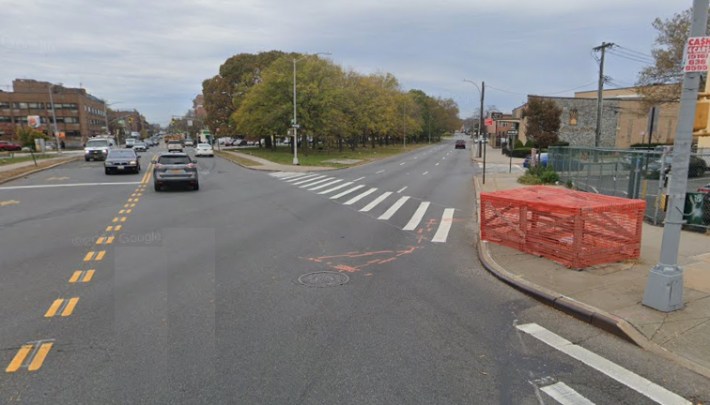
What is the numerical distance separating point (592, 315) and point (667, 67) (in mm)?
36590

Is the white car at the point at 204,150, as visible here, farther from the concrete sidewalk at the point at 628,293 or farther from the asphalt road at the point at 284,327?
the concrete sidewalk at the point at 628,293

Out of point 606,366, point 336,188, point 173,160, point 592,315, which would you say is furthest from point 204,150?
point 606,366

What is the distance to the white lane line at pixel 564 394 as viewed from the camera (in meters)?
A: 3.72

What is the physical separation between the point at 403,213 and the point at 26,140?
47767 millimetres

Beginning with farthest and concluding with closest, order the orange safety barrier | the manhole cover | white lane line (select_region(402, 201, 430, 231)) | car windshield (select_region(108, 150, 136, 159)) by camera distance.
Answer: car windshield (select_region(108, 150, 136, 159)) < white lane line (select_region(402, 201, 430, 231)) < the orange safety barrier < the manhole cover

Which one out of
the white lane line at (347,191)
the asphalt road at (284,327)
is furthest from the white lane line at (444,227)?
the white lane line at (347,191)

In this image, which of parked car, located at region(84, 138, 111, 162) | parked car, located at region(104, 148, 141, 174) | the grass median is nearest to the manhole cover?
parked car, located at region(104, 148, 141, 174)

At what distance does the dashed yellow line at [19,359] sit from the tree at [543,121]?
155 ft

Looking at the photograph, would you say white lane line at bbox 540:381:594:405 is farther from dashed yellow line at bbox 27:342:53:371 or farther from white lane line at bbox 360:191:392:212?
white lane line at bbox 360:191:392:212

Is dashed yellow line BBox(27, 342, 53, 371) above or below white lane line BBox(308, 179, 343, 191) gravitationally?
above

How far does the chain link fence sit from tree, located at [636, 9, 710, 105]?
53.4 ft

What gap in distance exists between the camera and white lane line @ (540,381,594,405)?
372 centimetres

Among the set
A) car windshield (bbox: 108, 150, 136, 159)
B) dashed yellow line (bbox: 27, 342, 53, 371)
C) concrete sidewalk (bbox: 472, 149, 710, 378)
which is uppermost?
car windshield (bbox: 108, 150, 136, 159)

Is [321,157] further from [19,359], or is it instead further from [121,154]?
[19,359]
